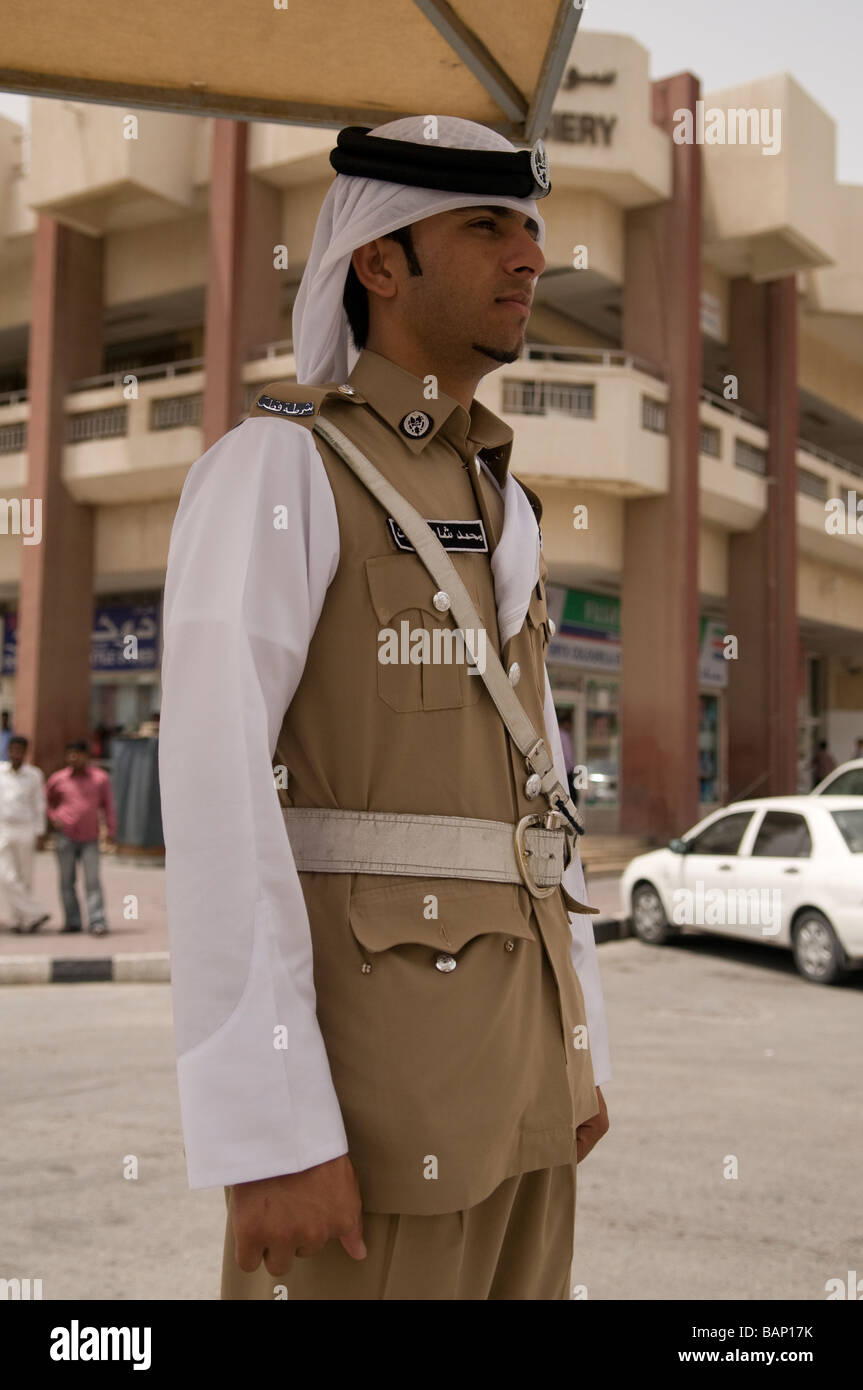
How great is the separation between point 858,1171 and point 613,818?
15094 millimetres

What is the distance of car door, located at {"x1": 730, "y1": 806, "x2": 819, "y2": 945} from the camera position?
9.52 m

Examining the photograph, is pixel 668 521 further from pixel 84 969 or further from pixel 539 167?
pixel 539 167

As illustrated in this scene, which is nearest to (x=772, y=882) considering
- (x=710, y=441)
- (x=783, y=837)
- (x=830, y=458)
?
(x=783, y=837)

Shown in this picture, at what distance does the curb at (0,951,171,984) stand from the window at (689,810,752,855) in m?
4.77

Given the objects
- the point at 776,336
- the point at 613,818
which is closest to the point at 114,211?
the point at 776,336

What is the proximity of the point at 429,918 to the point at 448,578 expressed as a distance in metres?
0.44

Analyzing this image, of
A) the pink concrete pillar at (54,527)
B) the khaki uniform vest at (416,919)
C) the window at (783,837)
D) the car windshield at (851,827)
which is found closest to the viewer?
the khaki uniform vest at (416,919)

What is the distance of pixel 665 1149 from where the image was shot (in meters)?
4.77

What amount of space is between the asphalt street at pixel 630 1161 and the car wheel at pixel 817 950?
119 centimetres

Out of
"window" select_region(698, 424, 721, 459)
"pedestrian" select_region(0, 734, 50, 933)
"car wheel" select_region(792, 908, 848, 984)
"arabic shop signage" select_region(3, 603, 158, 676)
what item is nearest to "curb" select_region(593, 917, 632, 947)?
"car wheel" select_region(792, 908, 848, 984)

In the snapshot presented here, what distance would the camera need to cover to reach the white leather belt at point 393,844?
5.01 feet

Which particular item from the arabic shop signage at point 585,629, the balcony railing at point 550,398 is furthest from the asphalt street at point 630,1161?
the arabic shop signage at point 585,629

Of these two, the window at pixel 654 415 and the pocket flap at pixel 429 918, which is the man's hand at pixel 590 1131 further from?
the window at pixel 654 415

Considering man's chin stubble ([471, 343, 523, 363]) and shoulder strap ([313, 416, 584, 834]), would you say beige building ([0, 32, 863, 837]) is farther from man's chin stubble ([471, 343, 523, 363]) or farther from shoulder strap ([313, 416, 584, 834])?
shoulder strap ([313, 416, 584, 834])
